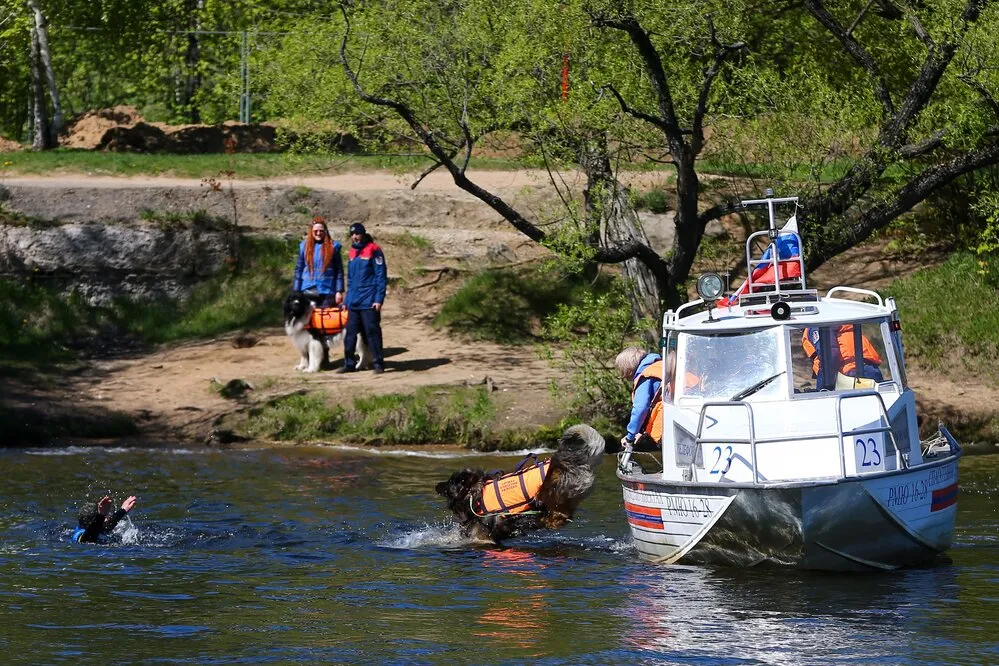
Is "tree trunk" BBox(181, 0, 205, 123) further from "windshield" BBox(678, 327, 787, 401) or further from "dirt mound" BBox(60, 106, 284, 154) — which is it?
"windshield" BBox(678, 327, 787, 401)

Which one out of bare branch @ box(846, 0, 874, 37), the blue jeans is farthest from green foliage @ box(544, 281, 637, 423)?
bare branch @ box(846, 0, 874, 37)

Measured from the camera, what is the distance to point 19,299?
24344mm

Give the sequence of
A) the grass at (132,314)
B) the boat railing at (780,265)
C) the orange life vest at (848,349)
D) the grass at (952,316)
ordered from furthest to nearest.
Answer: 1. the grass at (132,314)
2. the grass at (952,316)
3. the boat railing at (780,265)
4. the orange life vest at (848,349)

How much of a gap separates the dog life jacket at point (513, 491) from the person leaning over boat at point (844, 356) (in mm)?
2306

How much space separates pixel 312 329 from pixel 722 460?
10736 mm

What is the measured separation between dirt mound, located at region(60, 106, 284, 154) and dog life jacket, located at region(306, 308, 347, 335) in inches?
421

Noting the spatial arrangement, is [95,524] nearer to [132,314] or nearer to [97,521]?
[97,521]

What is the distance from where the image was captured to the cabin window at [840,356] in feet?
40.6

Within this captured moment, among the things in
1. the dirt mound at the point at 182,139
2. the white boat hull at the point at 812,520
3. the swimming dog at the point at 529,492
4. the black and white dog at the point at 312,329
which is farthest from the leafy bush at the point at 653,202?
the white boat hull at the point at 812,520

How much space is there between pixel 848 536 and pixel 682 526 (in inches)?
51.2

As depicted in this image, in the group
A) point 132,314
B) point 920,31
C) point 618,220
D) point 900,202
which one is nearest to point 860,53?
point 920,31

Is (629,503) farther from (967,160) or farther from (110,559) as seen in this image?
(967,160)

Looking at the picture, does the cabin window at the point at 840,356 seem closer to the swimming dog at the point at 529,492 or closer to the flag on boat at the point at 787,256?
the flag on boat at the point at 787,256

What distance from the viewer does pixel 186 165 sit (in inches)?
1145
